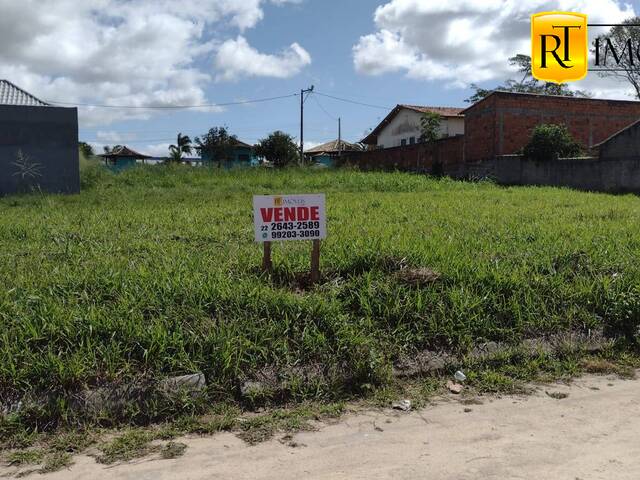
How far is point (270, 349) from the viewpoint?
373 centimetres

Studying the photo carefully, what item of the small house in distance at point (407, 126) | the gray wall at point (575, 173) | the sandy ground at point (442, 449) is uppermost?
the small house in distance at point (407, 126)

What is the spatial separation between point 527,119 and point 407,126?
1520 centimetres

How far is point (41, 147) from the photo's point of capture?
15.8m

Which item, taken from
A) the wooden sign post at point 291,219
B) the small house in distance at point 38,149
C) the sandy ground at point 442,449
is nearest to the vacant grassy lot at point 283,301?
the wooden sign post at point 291,219

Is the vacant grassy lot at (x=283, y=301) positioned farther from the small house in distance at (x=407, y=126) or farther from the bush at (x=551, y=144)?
the small house in distance at (x=407, y=126)

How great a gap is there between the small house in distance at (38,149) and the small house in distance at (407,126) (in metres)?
20.8

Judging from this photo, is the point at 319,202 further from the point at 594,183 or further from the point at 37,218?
the point at 594,183

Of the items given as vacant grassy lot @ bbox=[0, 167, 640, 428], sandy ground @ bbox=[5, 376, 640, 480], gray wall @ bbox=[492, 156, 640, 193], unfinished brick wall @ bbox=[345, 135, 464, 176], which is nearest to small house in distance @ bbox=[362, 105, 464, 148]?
unfinished brick wall @ bbox=[345, 135, 464, 176]

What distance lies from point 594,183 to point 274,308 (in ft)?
55.8

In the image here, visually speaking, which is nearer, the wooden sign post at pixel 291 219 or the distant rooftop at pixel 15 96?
the wooden sign post at pixel 291 219

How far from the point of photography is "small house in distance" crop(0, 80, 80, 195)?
15344 mm

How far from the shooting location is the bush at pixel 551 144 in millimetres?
19281

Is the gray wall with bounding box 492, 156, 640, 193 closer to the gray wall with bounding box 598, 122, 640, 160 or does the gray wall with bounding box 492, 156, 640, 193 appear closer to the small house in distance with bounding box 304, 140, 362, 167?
the gray wall with bounding box 598, 122, 640, 160

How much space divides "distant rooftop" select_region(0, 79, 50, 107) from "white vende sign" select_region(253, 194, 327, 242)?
58.6 ft
